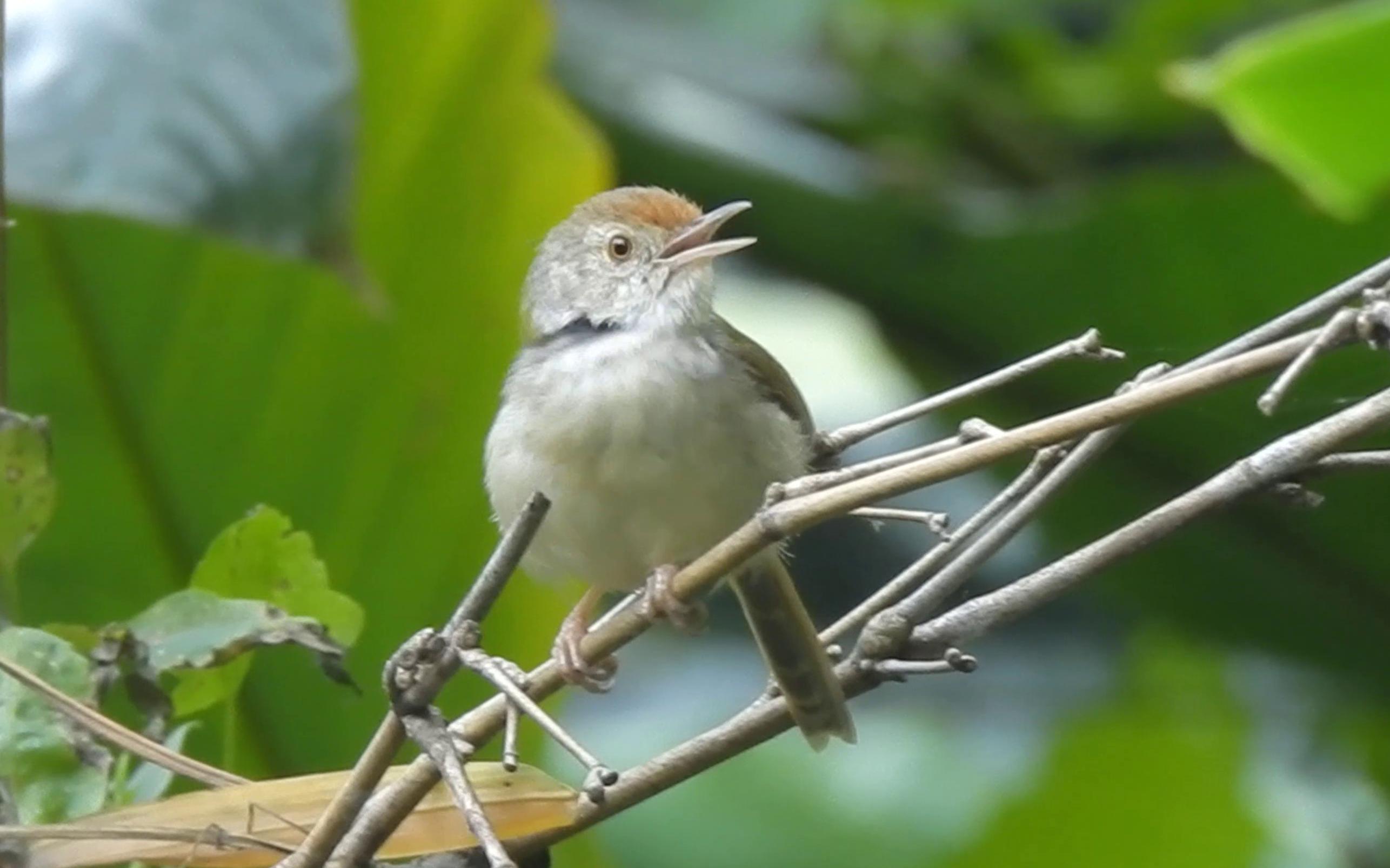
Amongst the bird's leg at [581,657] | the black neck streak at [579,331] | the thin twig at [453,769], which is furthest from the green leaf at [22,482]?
the black neck streak at [579,331]

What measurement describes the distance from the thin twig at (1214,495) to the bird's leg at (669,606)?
0.89 ft

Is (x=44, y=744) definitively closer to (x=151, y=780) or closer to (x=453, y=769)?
(x=151, y=780)

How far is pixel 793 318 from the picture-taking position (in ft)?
15.2

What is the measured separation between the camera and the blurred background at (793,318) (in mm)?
2631

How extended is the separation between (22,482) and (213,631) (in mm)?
231

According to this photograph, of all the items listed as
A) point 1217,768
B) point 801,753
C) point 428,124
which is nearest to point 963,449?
point 428,124

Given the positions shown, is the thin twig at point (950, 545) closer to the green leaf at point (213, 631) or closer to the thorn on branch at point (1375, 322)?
the thorn on branch at point (1375, 322)

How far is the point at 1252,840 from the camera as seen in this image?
3408 mm

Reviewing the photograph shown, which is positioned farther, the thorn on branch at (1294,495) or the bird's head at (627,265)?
the bird's head at (627,265)

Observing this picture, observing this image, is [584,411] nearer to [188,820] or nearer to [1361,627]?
[188,820]

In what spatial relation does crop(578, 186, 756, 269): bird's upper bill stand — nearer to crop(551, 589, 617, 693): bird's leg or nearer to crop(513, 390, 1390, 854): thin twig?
crop(551, 589, 617, 693): bird's leg

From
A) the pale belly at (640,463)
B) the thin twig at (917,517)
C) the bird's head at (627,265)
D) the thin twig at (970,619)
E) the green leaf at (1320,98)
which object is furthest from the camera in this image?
the bird's head at (627,265)

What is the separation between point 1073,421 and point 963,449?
7 cm

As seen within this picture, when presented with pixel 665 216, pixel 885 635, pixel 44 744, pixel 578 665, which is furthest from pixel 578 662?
pixel 665 216
